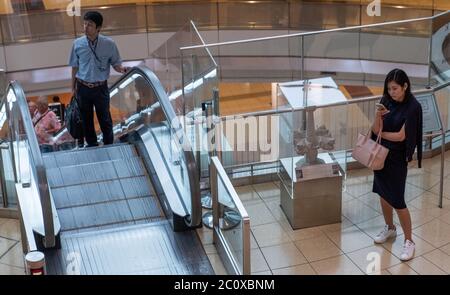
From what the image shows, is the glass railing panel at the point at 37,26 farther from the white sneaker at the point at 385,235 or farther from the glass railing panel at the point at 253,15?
the white sneaker at the point at 385,235

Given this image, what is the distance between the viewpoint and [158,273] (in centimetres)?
530

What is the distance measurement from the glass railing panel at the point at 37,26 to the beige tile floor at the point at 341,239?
7.97m

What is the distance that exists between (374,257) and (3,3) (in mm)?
10482

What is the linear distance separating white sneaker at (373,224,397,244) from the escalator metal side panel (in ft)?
4.97

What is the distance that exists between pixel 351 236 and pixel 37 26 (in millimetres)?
9759

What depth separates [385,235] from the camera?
586 cm

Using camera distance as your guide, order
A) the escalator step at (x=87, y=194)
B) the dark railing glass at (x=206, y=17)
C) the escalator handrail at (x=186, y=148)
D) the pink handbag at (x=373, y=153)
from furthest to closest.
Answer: the dark railing glass at (x=206, y=17), the escalator step at (x=87, y=194), the escalator handrail at (x=186, y=148), the pink handbag at (x=373, y=153)

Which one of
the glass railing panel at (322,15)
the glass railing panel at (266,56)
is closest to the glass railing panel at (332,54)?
the glass railing panel at (266,56)

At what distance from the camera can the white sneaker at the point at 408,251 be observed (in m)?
5.54

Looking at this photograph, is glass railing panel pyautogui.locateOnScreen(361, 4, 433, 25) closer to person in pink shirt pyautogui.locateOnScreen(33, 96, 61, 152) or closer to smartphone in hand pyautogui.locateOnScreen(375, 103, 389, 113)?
person in pink shirt pyautogui.locateOnScreen(33, 96, 61, 152)

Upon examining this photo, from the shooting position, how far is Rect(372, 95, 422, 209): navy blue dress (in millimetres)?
5348
